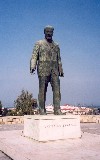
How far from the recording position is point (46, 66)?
8.95 metres

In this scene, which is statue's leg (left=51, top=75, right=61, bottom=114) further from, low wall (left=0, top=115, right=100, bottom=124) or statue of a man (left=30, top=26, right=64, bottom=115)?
low wall (left=0, top=115, right=100, bottom=124)

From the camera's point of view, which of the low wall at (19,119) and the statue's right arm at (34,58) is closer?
the statue's right arm at (34,58)

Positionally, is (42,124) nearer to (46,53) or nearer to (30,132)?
(30,132)

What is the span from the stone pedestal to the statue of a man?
0.53 metres

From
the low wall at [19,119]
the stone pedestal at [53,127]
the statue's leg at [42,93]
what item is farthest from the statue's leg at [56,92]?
the low wall at [19,119]

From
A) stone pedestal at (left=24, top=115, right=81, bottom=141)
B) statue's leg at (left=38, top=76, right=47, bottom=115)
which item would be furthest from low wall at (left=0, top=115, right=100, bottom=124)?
statue's leg at (left=38, top=76, right=47, bottom=115)

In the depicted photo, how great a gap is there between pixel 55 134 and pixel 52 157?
2550 mm

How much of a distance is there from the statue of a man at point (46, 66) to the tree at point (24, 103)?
1783 centimetres

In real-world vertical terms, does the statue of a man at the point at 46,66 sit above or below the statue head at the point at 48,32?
below

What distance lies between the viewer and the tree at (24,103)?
89.7 ft

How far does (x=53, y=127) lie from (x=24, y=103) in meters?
20.5

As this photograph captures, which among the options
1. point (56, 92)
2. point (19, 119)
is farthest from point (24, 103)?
point (56, 92)

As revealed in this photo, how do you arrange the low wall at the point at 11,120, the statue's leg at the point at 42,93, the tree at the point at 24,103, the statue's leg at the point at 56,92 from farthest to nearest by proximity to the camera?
the tree at the point at 24,103 < the low wall at the point at 11,120 < the statue's leg at the point at 56,92 < the statue's leg at the point at 42,93

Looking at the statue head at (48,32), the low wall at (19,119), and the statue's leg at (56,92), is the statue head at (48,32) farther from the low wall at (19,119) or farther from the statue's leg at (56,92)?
the low wall at (19,119)
